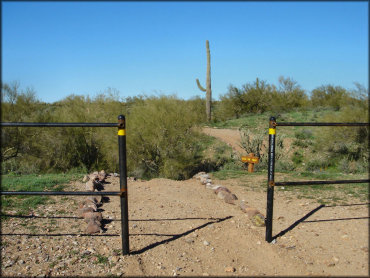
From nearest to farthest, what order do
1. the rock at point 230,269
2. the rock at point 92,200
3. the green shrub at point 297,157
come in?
the rock at point 230,269 → the rock at point 92,200 → the green shrub at point 297,157

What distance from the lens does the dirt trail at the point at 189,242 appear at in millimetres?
3602

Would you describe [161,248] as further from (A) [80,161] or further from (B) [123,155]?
(A) [80,161]

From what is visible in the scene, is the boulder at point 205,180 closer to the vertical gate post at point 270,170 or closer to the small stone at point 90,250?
the vertical gate post at point 270,170

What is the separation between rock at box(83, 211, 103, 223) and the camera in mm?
4803

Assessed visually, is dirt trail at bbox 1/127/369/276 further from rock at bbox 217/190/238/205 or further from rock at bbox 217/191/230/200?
rock at bbox 217/191/230/200

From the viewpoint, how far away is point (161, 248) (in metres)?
4.09

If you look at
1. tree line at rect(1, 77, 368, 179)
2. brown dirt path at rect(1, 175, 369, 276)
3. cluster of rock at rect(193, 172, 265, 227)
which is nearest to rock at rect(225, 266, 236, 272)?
brown dirt path at rect(1, 175, 369, 276)

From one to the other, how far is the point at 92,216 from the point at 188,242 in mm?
1500

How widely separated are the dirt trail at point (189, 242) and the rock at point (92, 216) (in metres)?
0.10

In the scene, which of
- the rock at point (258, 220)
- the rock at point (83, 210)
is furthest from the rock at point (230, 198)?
the rock at point (83, 210)

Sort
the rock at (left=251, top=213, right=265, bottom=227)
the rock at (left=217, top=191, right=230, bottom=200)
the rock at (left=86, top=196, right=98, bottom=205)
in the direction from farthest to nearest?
the rock at (left=217, top=191, right=230, bottom=200) < the rock at (left=86, top=196, right=98, bottom=205) < the rock at (left=251, top=213, right=265, bottom=227)

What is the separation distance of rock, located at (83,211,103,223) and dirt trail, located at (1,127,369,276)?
4.1 inches

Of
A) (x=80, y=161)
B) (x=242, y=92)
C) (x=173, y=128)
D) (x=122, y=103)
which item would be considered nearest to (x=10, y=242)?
(x=173, y=128)

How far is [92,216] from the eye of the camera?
4.85 m
